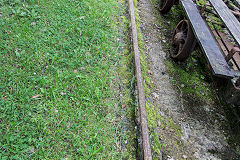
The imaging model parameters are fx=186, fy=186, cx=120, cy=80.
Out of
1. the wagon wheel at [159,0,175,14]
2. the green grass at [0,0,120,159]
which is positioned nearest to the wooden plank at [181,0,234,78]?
the wagon wheel at [159,0,175,14]

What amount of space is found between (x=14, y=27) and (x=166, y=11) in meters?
4.67

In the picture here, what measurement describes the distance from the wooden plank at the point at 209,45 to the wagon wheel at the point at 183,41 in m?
0.24

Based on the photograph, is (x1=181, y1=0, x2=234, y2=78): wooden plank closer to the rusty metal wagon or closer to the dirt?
the rusty metal wagon

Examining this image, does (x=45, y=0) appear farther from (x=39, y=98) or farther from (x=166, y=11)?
(x=166, y=11)

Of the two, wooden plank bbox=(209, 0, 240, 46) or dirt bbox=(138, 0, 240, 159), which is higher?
wooden plank bbox=(209, 0, 240, 46)

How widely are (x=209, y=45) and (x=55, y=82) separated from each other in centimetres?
293

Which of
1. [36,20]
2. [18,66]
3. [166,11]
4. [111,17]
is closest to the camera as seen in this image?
[18,66]

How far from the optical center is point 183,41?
4691 mm

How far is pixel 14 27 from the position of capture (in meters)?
3.89

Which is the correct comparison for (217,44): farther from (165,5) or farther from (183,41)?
(165,5)

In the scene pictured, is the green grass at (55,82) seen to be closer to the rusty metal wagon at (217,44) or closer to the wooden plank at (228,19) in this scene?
the rusty metal wagon at (217,44)

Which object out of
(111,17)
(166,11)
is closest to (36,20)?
(111,17)

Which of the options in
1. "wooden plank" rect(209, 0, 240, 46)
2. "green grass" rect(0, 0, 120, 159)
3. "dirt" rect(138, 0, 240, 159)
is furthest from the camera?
"wooden plank" rect(209, 0, 240, 46)

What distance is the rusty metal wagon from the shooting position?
10.1ft
